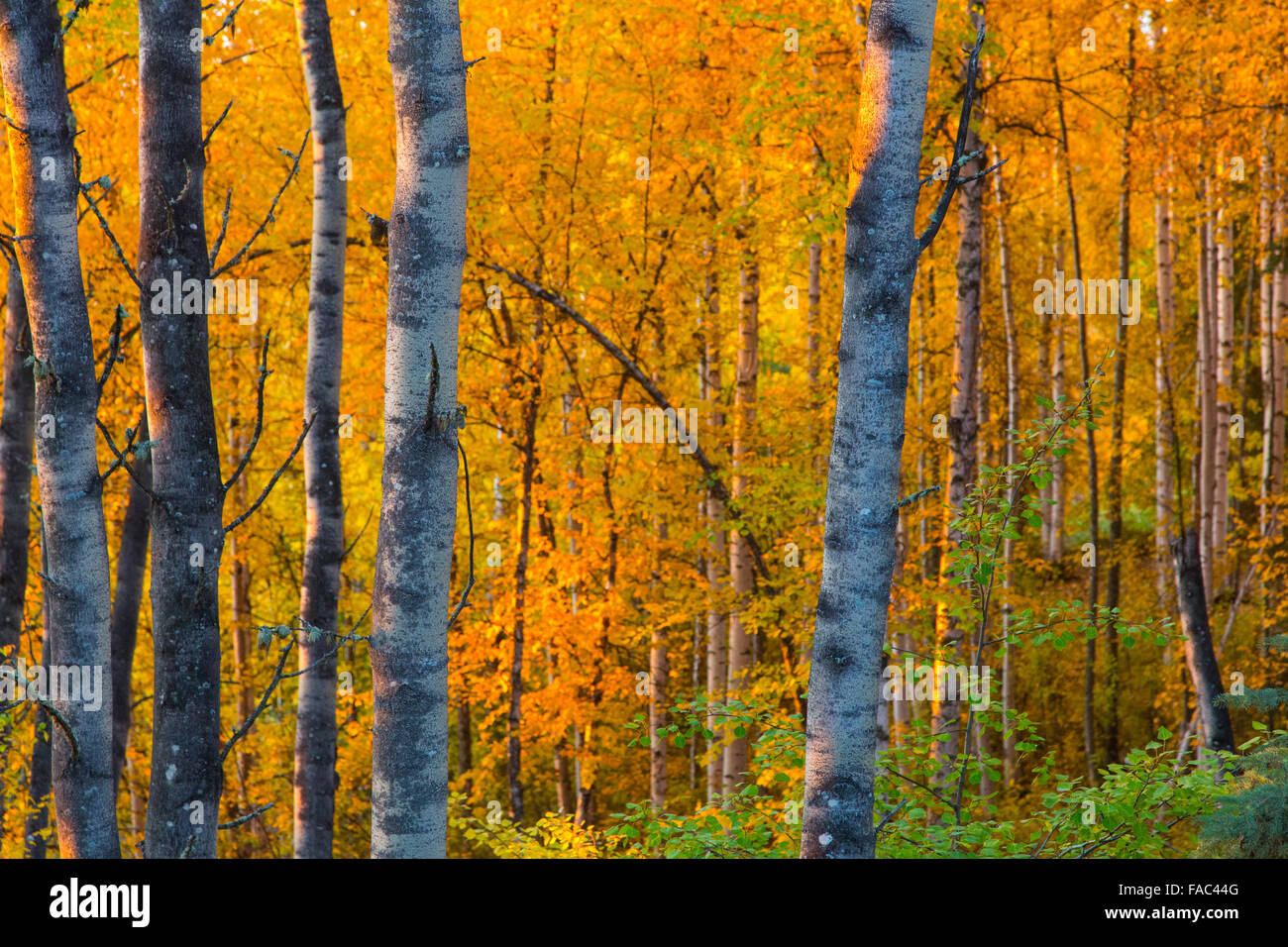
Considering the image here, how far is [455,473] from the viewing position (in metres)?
3.09

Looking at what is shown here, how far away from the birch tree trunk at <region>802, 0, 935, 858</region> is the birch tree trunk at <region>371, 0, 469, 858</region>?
4.09 ft

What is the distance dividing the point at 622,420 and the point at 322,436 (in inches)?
186

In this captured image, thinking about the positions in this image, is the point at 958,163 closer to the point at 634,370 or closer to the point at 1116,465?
the point at 634,370

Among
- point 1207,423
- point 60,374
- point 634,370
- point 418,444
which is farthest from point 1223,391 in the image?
point 60,374

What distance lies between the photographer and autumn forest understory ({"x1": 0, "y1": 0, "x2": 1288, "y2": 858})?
3.25m

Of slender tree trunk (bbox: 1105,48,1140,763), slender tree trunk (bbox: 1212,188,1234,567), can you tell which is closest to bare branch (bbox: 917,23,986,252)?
slender tree trunk (bbox: 1105,48,1140,763)

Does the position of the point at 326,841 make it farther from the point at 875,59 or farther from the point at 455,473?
the point at 875,59

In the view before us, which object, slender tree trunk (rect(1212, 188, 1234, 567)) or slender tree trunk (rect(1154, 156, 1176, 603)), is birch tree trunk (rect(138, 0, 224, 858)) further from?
slender tree trunk (rect(1154, 156, 1176, 603))

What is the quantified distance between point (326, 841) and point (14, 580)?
9.85 feet

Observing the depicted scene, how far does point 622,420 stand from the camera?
33.5 ft

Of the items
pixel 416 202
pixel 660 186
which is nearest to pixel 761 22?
pixel 660 186

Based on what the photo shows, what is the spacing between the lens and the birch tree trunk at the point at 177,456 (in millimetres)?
3611

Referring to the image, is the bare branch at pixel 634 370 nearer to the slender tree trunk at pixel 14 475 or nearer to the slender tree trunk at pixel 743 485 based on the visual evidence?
the slender tree trunk at pixel 743 485

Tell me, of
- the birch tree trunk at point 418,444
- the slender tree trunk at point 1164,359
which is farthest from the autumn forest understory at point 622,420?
the slender tree trunk at point 1164,359
